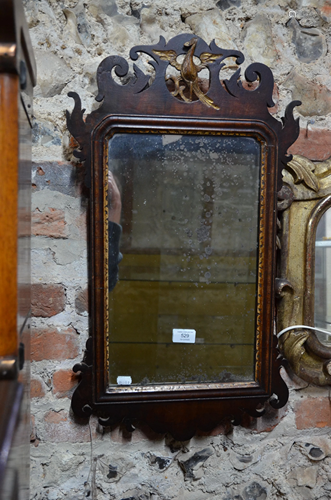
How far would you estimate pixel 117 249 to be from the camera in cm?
94

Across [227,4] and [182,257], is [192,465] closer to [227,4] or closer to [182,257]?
[182,257]

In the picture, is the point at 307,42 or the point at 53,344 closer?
the point at 53,344

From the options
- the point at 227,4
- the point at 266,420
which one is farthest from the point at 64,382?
the point at 227,4

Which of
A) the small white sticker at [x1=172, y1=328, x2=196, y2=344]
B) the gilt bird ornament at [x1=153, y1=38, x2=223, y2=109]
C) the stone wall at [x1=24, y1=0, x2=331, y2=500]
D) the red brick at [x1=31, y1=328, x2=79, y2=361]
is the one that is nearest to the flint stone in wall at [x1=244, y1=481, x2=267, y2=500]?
the stone wall at [x1=24, y1=0, x2=331, y2=500]

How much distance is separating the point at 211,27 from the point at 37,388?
967 mm

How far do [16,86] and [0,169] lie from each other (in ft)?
0.38

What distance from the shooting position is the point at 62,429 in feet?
3.25

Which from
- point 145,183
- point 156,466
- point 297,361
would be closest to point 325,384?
point 297,361

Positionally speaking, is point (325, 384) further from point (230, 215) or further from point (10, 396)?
point (10, 396)

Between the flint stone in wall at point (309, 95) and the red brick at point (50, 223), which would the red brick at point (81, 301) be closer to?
the red brick at point (50, 223)

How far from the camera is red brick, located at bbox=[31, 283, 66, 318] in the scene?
3.21 ft

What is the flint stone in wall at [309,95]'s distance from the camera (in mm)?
1084

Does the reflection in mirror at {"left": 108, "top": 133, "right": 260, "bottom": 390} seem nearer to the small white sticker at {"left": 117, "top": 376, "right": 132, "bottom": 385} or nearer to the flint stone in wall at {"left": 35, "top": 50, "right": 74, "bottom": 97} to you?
the small white sticker at {"left": 117, "top": 376, "right": 132, "bottom": 385}

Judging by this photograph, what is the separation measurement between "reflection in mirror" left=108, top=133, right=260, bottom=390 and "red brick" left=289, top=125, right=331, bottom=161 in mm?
166
